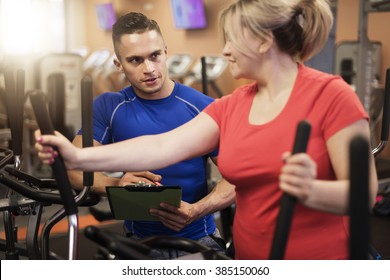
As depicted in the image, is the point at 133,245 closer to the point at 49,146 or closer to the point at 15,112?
the point at 49,146

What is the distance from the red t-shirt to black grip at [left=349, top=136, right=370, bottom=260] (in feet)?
1.33

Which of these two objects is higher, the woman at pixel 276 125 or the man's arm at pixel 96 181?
the woman at pixel 276 125

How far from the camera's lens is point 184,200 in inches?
80.2

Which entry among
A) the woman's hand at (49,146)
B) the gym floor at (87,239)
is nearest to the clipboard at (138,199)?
the woman's hand at (49,146)

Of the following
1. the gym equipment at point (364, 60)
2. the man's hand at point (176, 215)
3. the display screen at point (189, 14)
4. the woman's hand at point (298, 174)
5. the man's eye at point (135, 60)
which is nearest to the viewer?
the woman's hand at point (298, 174)

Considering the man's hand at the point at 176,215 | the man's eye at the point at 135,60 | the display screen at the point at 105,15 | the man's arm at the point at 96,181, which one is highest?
the display screen at the point at 105,15

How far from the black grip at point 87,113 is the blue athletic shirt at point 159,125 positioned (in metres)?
0.48

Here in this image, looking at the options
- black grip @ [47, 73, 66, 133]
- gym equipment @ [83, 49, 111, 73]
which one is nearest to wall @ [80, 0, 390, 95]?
gym equipment @ [83, 49, 111, 73]

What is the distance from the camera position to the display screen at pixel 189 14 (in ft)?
29.6

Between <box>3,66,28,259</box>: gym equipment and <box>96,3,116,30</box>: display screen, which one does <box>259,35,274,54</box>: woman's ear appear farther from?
<box>96,3,116,30</box>: display screen

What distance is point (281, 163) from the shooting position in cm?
132

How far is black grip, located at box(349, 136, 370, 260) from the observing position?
83 centimetres

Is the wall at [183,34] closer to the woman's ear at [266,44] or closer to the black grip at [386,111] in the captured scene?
the black grip at [386,111]

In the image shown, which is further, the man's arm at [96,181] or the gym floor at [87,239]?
the gym floor at [87,239]
